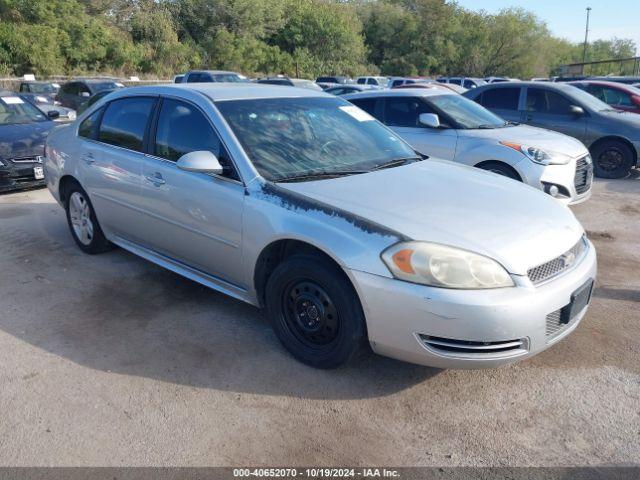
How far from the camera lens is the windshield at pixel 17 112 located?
862cm

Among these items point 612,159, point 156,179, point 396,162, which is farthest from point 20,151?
point 612,159

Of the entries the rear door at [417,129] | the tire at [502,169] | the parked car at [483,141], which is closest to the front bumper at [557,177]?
the parked car at [483,141]

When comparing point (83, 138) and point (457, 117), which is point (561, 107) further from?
point (83, 138)

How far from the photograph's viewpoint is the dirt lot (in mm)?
2789

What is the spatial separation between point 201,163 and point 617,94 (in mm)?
11636

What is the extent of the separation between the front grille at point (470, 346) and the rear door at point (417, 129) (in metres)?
4.46

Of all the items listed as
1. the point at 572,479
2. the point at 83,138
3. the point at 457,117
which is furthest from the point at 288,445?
the point at 457,117

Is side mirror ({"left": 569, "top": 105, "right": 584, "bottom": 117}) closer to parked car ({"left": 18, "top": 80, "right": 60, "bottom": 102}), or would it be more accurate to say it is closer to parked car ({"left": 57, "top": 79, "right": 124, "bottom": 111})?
parked car ({"left": 57, "top": 79, "right": 124, "bottom": 111})

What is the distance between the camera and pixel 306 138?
4102 mm

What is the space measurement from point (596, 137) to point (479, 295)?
8.12 m

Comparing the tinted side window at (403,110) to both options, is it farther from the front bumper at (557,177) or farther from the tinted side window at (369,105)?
the front bumper at (557,177)

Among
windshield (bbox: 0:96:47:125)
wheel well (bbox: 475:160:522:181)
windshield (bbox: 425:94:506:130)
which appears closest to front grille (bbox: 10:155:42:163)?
windshield (bbox: 0:96:47:125)

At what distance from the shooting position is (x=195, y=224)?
3996 millimetres

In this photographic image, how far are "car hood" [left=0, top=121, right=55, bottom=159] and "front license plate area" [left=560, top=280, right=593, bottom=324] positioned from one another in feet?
24.3
